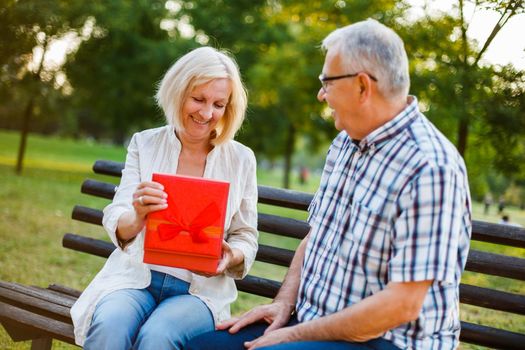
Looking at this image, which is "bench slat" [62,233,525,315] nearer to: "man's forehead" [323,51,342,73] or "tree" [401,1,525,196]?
"man's forehead" [323,51,342,73]

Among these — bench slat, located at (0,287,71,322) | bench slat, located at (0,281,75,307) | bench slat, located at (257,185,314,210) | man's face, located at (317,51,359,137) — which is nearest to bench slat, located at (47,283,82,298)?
bench slat, located at (0,281,75,307)

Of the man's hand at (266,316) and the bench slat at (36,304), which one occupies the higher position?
the man's hand at (266,316)

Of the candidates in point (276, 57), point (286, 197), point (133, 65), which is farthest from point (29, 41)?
point (286, 197)

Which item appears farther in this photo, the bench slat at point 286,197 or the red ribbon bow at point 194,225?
the bench slat at point 286,197

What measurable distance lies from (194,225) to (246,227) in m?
0.56

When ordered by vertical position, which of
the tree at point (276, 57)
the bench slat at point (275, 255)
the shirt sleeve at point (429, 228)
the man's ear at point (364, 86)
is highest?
the tree at point (276, 57)

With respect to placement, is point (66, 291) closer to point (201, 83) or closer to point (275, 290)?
point (275, 290)

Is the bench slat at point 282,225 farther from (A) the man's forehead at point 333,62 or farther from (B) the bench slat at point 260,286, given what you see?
(A) the man's forehead at point 333,62

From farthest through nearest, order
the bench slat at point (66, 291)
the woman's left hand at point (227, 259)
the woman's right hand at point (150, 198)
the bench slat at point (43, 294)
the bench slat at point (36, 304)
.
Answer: the bench slat at point (66, 291), the bench slat at point (43, 294), the bench slat at point (36, 304), the woman's left hand at point (227, 259), the woman's right hand at point (150, 198)

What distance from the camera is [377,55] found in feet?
7.41

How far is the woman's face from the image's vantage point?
3125mm

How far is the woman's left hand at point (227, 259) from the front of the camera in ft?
9.66

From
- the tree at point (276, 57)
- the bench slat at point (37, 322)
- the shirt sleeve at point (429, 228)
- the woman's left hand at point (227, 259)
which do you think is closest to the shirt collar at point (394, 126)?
the shirt sleeve at point (429, 228)

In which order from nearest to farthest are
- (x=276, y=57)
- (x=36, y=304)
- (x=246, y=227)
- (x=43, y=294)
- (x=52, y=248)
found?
(x=246, y=227) < (x=36, y=304) < (x=43, y=294) < (x=52, y=248) < (x=276, y=57)
